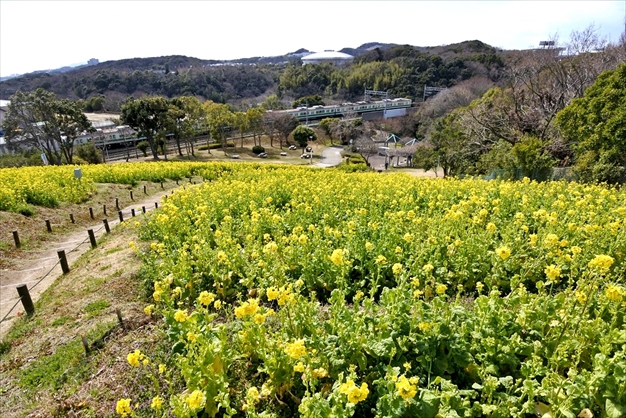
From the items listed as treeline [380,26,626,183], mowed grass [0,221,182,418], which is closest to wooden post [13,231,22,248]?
mowed grass [0,221,182,418]

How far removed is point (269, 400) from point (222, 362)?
0.61 m

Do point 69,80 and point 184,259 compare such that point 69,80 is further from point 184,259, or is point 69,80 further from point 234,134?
point 184,259

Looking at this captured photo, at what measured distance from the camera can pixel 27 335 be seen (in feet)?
21.0

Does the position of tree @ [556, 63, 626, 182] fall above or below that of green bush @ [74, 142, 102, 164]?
above

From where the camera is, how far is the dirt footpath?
302 inches

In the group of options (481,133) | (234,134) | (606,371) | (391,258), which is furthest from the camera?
(234,134)

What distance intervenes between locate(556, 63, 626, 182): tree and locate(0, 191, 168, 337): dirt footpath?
67.3 ft

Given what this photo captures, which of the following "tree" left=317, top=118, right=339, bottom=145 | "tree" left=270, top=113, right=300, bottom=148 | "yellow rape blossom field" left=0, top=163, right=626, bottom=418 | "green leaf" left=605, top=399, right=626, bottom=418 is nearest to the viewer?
"green leaf" left=605, top=399, right=626, bottom=418

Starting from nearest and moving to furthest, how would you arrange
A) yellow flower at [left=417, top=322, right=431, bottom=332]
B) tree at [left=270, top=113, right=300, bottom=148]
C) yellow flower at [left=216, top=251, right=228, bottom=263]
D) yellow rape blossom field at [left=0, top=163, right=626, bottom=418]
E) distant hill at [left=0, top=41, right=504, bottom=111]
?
yellow rape blossom field at [left=0, top=163, right=626, bottom=418], yellow flower at [left=417, top=322, right=431, bottom=332], yellow flower at [left=216, top=251, right=228, bottom=263], tree at [left=270, top=113, right=300, bottom=148], distant hill at [left=0, top=41, right=504, bottom=111]

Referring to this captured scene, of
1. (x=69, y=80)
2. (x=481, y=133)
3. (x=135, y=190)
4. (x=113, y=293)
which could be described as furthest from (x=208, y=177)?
(x=69, y=80)

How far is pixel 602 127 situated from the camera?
52.2 feet

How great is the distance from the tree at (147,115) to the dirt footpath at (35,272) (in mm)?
29662

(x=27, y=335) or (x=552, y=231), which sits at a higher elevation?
(x=552, y=231)

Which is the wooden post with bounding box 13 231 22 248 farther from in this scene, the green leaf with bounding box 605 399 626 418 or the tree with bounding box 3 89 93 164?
the tree with bounding box 3 89 93 164
